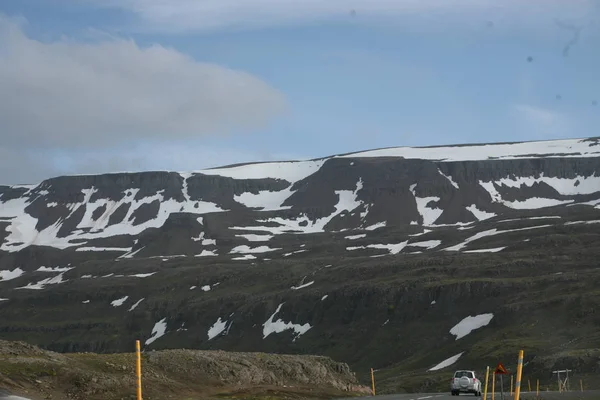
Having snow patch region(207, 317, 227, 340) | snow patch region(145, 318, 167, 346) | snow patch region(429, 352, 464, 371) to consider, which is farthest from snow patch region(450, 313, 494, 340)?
snow patch region(145, 318, 167, 346)

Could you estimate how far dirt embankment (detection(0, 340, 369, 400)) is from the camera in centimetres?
3409

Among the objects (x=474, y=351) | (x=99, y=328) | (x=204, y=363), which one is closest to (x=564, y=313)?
(x=474, y=351)

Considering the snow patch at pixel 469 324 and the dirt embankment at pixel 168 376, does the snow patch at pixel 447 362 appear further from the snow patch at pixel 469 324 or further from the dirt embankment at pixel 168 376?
the dirt embankment at pixel 168 376

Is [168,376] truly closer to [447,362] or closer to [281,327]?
[447,362]

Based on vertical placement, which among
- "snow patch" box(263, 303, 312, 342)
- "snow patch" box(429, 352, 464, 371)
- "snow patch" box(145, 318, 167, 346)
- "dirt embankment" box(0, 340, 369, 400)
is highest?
"dirt embankment" box(0, 340, 369, 400)

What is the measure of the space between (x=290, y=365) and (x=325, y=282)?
13763 cm

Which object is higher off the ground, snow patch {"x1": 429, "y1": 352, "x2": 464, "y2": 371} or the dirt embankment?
the dirt embankment

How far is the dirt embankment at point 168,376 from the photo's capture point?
112ft

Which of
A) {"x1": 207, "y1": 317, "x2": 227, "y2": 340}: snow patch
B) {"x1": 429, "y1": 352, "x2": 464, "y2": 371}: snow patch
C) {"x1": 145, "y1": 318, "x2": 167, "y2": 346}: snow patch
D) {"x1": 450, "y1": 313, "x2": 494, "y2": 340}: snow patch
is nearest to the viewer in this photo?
{"x1": 429, "y1": 352, "x2": 464, "y2": 371}: snow patch

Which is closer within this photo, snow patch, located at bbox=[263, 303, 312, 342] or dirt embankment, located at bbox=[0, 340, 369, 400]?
dirt embankment, located at bbox=[0, 340, 369, 400]

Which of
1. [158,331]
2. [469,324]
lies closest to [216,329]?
[158,331]

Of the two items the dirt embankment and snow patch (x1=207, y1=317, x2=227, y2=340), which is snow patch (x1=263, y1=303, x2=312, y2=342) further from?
the dirt embankment

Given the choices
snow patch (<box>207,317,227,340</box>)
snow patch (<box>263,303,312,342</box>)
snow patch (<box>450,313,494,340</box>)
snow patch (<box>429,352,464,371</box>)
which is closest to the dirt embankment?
snow patch (<box>429,352,464,371</box>)

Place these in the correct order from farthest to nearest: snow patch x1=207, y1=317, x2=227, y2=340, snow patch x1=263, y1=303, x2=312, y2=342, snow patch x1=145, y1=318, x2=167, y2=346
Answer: snow patch x1=145, y1=318, x2=167, y2=346 → snow patch x1=207, y1=317, x2=227, y2=340 → snow patch x1=263, y1=303, x2=312, y2=342
